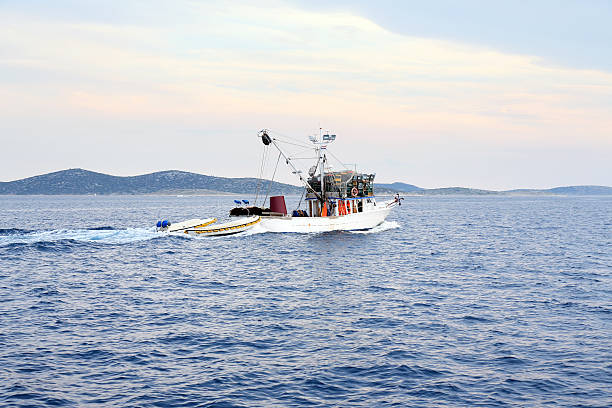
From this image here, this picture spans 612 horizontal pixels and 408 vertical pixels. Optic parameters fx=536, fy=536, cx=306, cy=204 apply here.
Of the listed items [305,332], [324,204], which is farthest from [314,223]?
[305,332]

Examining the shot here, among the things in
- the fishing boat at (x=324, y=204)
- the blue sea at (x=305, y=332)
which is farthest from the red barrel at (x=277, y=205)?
the blue sea at (x=305, y=332)

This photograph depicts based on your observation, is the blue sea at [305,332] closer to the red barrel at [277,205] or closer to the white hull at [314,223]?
the white hull at [314,223]

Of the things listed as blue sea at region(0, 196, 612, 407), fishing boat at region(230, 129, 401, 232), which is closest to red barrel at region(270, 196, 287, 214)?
fishing boat at region(230, 129, 401, 232)

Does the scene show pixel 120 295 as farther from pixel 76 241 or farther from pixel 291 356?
pixel 76 241

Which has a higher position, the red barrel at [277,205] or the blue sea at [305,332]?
the red barrel at [277,205]

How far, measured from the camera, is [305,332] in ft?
84.6

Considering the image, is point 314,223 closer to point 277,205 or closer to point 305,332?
point 277,205

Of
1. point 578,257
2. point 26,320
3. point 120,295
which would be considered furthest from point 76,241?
point 578,257

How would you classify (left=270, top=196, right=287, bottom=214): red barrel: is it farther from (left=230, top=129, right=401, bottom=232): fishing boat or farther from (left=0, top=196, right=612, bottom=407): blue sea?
(left=0, top=196, right=612, bottom=407): blue sea

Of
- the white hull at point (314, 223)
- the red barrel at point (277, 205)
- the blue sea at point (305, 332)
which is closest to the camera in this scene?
the blue sea at point (305, 332)

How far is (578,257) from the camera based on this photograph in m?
54.8

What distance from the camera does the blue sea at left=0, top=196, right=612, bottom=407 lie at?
728 inches

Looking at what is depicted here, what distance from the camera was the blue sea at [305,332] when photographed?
1848 cm

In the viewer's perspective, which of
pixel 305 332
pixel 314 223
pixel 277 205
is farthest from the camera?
pixel 277 205
